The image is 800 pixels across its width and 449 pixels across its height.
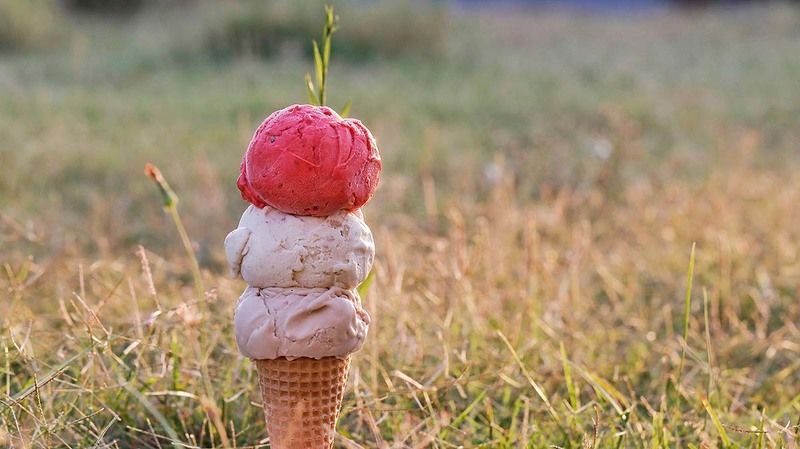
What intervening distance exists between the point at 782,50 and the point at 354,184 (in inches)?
273

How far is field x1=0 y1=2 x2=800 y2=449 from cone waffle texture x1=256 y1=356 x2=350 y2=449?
0.07 metres

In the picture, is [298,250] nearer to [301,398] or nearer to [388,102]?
[301,398]

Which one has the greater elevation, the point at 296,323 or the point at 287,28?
the point at 296,323

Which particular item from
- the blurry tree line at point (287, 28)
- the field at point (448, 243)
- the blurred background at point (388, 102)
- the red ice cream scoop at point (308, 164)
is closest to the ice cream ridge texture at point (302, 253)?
the red ice cream scoop at point (308, 164)

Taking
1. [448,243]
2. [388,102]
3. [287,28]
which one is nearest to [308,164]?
[448,243]

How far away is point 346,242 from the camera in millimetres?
1388

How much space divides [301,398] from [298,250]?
8.7 inches

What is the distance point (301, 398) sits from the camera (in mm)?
1411

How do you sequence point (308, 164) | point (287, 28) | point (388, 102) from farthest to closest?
point (287, 28)
point (388, 102)
point (308, 164)

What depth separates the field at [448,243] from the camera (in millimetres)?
1754

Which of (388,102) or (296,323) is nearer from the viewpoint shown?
(296,323)

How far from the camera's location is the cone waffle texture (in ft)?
4.60

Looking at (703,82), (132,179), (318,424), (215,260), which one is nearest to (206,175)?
(215,260)

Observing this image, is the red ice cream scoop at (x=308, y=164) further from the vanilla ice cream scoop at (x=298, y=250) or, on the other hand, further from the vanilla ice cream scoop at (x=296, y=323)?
the vanilla ice cream scoop at (x=296, y=323)
